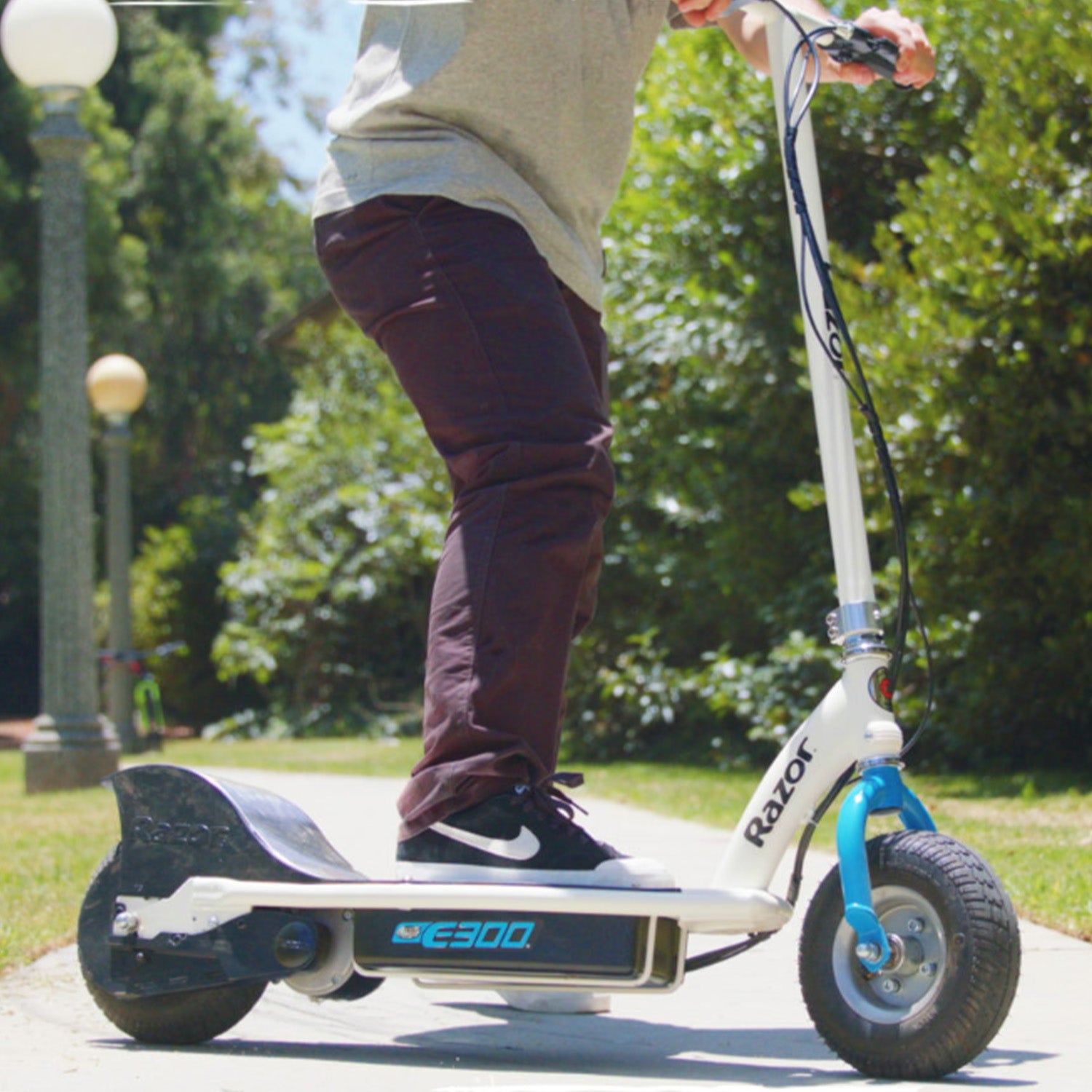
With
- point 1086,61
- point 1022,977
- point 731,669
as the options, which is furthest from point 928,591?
point 1022,977

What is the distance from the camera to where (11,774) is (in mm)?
10359

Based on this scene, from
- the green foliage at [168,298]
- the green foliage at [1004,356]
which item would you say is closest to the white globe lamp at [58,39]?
the green foliage at [1004,356]

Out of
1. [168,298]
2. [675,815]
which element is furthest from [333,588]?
[168,298]

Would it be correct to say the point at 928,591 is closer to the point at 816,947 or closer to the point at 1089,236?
the point at 1089,236

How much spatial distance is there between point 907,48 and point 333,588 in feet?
39.6

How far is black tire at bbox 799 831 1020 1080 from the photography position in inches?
78.8

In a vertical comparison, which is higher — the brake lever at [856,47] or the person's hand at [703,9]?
the person's hand at [703,9]

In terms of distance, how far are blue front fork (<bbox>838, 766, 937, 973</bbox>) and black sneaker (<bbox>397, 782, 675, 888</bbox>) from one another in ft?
0.79

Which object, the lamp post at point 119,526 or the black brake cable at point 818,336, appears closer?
the black brake cable at point 818,336

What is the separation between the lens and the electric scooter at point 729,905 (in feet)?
6.77

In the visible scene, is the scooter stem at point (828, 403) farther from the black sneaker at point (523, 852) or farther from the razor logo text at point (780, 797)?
the black sneaker at point (523, 852)

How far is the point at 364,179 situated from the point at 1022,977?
1765mm

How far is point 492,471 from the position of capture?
2305 mm

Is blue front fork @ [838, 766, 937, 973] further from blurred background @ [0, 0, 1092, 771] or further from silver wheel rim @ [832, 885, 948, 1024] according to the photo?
blurred background @ [0, 0, 1092, 771]
